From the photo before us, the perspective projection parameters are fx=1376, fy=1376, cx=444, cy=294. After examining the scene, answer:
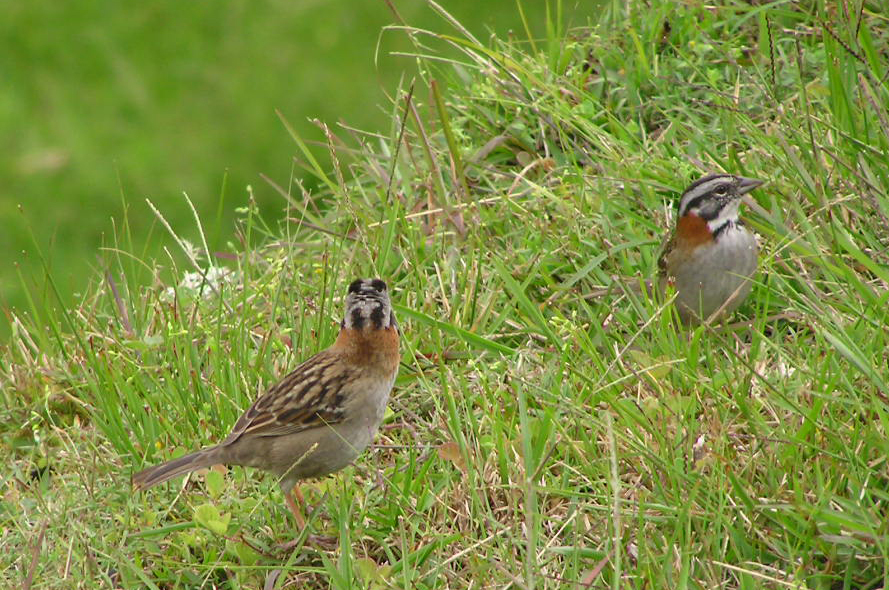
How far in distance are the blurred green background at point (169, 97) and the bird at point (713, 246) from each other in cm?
456

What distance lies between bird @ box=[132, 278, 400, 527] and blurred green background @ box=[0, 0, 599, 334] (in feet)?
15.9

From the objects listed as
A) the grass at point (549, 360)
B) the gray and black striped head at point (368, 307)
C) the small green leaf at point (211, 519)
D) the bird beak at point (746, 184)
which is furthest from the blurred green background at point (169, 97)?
the small green leaf at point (211, 519)

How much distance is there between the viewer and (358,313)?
4918 mm

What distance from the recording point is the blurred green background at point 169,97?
396 inches

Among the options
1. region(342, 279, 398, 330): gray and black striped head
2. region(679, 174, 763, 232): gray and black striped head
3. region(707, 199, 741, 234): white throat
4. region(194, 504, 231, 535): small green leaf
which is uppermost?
region(342, 279, 398, 330): gray and black striped head

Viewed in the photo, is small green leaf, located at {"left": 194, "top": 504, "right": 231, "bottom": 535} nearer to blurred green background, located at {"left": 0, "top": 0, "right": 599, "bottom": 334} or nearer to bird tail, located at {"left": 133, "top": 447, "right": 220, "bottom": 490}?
bird tail, located at {"left": 133, "top": 447, "right": 220, "bottom": 490}

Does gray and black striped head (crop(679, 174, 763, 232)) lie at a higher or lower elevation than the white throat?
higher

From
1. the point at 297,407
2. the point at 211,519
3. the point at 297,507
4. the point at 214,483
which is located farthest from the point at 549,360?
the point at 211,519

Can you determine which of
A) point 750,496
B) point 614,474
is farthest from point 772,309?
point 614,474

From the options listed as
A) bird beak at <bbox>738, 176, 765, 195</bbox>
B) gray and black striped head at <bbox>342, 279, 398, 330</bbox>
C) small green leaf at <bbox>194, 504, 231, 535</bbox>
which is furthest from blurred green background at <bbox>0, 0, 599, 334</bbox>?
small green leaf at <bbox>194, 504, 231, 535</bbox>

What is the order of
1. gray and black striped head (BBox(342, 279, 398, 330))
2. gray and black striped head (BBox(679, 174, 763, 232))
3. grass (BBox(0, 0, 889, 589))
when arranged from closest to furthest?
grass (BBox(0, 0, 889, 589)) < gray and black striped head (BBox(342, 279, 398, 330)) < gray and black striped head (BBox(679, 174, 763, 232))

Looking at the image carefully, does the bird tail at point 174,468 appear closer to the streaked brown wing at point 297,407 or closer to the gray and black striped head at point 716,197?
the streaked brown wing at point 297,407

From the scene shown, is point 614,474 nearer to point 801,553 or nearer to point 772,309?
point 801,553

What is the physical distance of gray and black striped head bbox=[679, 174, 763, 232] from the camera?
5.63m
